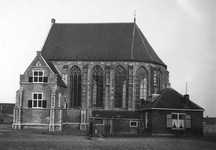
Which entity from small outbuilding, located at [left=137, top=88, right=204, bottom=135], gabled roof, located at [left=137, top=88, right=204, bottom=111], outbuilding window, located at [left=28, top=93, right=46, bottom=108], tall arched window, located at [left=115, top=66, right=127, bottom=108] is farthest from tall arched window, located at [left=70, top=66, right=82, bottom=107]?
gabled roof, located at [left=137, top=88, right=204, bottom=111]

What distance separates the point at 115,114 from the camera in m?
42.7

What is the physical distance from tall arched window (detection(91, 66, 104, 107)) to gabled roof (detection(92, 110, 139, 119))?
2.00 m

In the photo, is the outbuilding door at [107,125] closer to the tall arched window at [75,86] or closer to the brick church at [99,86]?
the brick church at [99,86]

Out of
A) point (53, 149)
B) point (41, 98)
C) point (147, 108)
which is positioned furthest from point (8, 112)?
point (53, 149)

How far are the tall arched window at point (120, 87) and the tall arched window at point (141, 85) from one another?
66.8 inches

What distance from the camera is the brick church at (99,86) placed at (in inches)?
1490

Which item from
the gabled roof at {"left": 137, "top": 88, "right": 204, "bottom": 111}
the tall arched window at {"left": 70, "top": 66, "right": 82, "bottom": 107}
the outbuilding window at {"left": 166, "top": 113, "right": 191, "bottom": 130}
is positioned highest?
the tall arched window at {"left": 70, "top": 66, "right": 82, "bottom": 107}

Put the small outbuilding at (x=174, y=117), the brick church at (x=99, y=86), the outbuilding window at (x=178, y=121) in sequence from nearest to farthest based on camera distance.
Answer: the small outbuilding at (x=174, y=117), the outbuilding window at (x=178, y=121), the brick church at (x=99, y=86)

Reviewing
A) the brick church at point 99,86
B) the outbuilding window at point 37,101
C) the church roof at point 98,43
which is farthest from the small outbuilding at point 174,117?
the outbuilding window at point 37,101

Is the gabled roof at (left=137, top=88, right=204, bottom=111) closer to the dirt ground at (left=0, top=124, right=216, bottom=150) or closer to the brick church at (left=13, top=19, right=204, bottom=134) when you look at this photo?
the brick church at (left=13, top=19, right=204, bottom=134)

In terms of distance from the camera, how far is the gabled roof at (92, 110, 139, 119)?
41694 millimetres

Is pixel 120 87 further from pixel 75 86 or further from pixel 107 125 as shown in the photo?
pixel 107 125

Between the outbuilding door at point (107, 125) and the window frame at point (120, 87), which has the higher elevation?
the window frame at point (120, 87)

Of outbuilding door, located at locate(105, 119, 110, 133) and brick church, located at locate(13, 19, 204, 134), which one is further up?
brick church, located at locate(13, 19, 204, 134)
